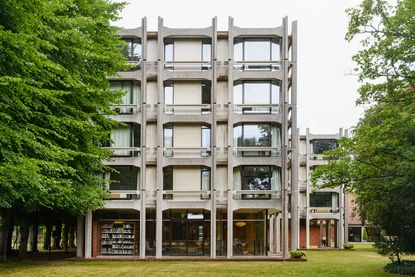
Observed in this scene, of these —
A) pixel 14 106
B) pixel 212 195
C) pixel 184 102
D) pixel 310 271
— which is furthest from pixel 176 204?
pixel 14 106

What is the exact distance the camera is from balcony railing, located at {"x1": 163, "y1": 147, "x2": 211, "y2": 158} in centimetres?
3472

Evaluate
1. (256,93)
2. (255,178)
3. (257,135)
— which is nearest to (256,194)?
(255,178)

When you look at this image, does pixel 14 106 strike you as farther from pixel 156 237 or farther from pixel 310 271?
pixel 156 237

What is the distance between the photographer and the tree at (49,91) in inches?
585

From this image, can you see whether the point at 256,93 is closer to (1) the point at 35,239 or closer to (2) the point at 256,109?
(2) the point at 256,109

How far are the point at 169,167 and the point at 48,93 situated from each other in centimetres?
2029

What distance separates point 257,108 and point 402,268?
14.7 m

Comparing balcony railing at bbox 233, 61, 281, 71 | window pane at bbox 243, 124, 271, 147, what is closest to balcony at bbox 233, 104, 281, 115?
window pane at bbox 243, 124, 271, 147

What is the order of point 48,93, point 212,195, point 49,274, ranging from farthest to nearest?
1. point 212,195
2. point 49,274
3. point 48,93

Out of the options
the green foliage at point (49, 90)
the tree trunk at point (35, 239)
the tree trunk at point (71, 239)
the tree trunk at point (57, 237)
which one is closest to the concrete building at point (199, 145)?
the tree trunk at point (35, 239)

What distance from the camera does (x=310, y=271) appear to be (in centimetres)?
2502

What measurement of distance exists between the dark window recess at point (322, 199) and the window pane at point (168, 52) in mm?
24621

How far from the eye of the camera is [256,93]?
3538 cm

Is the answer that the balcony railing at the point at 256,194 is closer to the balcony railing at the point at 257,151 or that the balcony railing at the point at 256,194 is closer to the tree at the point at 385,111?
the balcony railing at the point at 257,151
